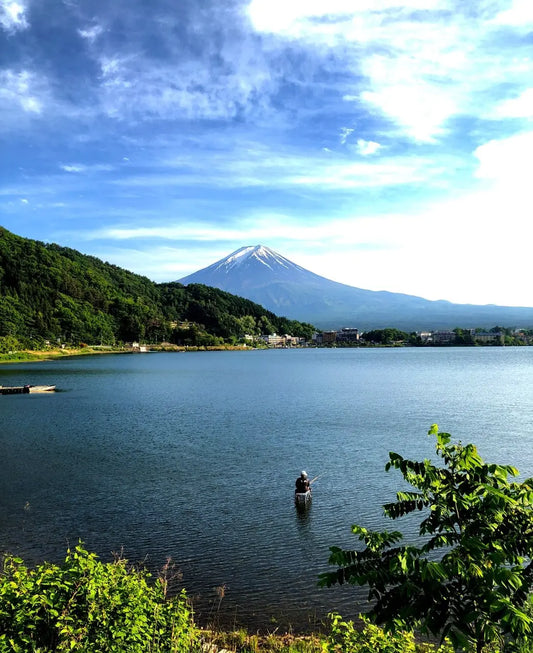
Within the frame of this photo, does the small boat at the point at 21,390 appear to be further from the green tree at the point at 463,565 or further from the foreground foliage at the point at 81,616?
the green tree at the point at 463,565

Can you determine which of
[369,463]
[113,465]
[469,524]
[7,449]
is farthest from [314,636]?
[7,449]

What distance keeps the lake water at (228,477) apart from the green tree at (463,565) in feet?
20.7

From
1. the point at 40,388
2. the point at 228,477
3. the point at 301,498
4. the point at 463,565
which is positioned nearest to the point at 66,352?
the point at 40,388

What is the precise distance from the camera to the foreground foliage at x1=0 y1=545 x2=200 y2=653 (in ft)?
18.3

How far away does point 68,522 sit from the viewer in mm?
15836

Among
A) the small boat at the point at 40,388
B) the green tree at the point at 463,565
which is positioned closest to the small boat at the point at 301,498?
the green tree at the point at 463,565

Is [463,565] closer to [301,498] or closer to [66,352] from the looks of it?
[301,498]

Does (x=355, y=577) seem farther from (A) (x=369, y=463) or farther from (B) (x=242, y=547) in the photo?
(A) (x=369, y=463)

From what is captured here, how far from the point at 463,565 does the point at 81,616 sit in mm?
4363

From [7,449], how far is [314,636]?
22.6 metres

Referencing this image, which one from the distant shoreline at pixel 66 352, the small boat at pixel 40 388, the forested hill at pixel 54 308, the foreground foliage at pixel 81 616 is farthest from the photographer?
the forested hill at pixel 54 308

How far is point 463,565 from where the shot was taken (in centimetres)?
449

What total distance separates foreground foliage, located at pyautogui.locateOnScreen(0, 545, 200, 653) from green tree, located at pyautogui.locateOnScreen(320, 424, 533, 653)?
2.69m

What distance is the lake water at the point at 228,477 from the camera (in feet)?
41.5
